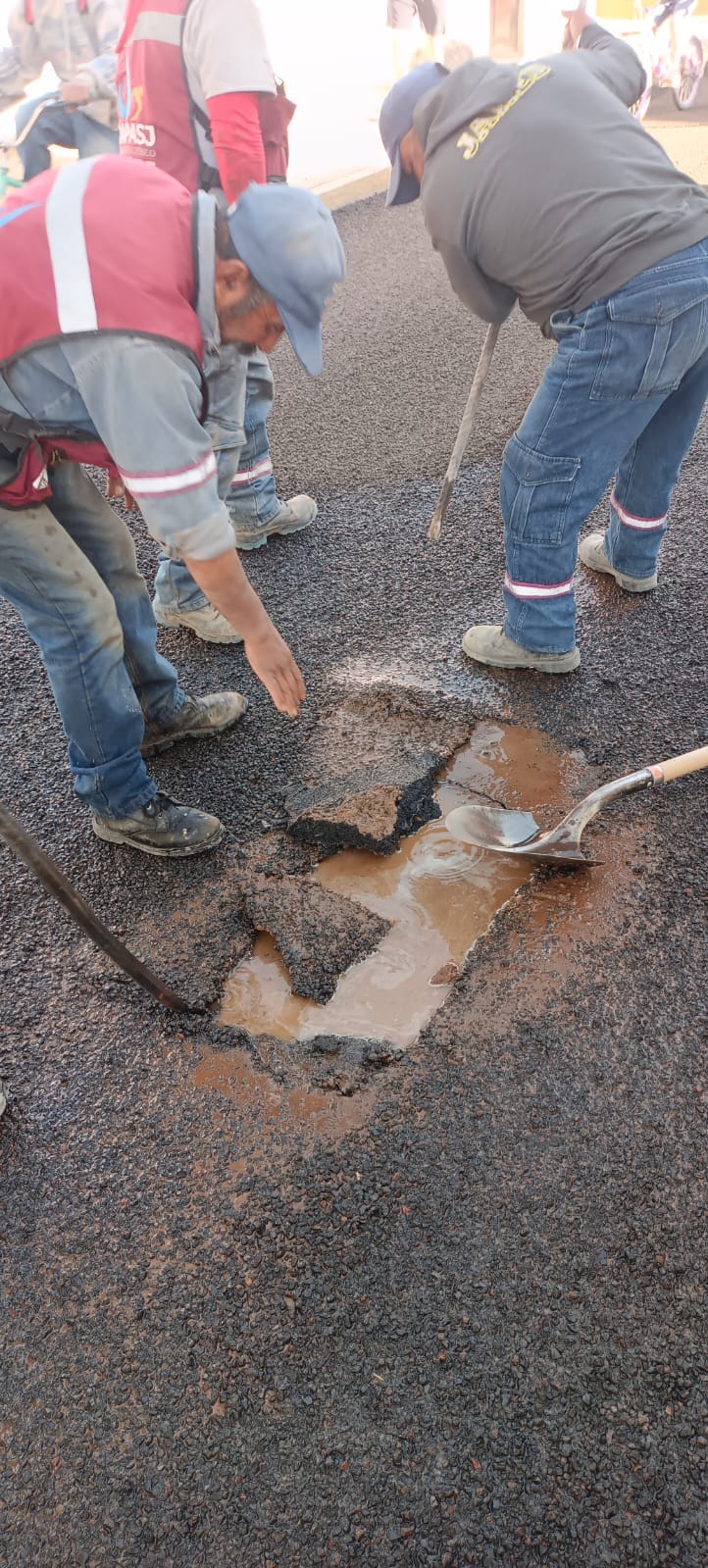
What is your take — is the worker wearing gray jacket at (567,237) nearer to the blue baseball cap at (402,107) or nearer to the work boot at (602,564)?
the blue baseball cap at (402,107)

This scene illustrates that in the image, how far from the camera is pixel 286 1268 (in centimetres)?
166

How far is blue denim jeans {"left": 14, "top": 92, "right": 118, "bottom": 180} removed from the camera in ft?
12.3

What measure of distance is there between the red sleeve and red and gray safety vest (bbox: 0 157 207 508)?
1461 mm

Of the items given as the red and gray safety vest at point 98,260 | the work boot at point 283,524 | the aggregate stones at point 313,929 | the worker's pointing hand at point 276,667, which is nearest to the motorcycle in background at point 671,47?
the work boot at point 283,524

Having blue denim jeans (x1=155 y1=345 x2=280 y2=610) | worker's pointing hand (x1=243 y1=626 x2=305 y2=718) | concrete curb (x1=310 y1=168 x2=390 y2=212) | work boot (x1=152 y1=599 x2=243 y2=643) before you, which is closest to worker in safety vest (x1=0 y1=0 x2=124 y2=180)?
blue denim jeans (x1=155 y1=345 x2=280 y2=610)

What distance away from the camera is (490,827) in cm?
236

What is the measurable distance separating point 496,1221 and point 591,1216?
178 mm

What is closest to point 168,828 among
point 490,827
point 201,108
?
point 490,827

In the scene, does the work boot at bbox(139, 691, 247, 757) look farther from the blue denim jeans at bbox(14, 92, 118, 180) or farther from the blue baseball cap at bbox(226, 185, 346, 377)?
the blue denim jeans at bbox(14, 92, 118, 180)

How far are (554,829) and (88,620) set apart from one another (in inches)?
49.9

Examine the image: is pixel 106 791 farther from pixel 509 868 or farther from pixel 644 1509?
pixel 644 1509

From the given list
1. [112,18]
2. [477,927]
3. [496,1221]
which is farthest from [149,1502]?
[112,18]

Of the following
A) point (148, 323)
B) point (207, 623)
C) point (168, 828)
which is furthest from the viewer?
point (207, 623)

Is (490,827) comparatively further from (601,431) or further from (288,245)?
(288,245)
